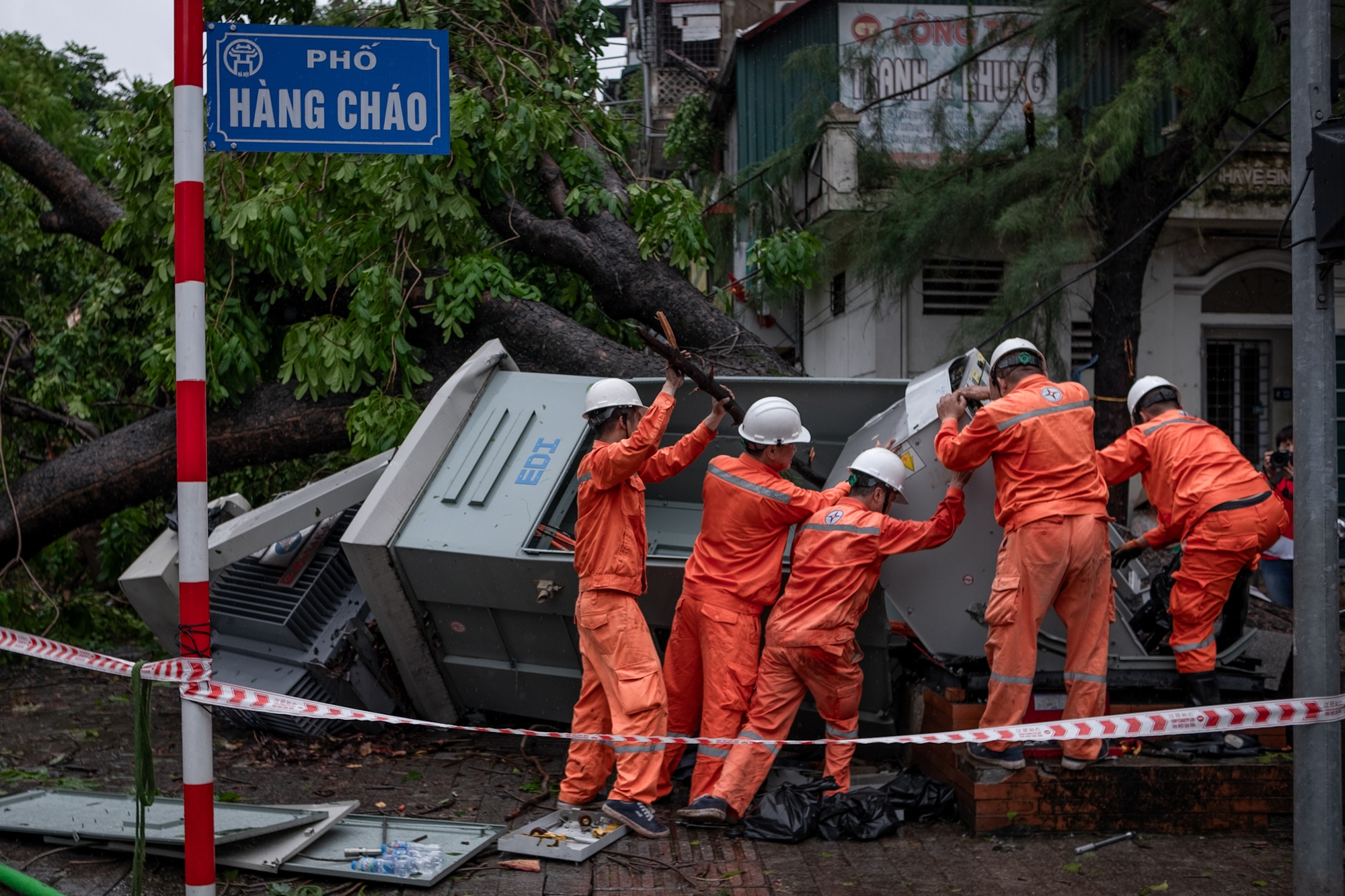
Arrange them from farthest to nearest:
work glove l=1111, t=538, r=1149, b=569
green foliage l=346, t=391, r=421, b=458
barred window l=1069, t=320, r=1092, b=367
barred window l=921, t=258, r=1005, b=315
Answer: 1. barred window l=1069, t=320, r=1092, b=367
2. barred window l=921, t=258, r=1005, b=315
3. green foliage l=346, t=391, r=421, b=458
4. work glove l=1111, t=538, r=1149, b=569

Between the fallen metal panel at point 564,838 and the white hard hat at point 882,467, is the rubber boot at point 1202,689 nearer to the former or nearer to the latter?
the white hard hat at point 882,467

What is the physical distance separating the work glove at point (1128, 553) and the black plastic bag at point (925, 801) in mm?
1418

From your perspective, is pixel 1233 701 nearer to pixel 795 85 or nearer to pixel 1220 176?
pixel 1220 176

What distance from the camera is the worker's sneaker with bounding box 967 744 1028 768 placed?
14.1 ft

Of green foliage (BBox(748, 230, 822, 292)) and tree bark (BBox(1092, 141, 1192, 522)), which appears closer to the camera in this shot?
green foliage (BBox(748, 230, 822, 292))

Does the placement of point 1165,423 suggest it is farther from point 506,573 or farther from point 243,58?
point 243,58

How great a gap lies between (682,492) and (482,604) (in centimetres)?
149

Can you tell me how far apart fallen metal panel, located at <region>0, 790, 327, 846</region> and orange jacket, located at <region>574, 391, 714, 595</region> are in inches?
53.1

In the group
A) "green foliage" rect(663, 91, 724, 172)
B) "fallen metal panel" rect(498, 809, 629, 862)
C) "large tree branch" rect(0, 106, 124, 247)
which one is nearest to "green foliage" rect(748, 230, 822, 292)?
"fallen metal panel" rect(498, 809, 629, 862)

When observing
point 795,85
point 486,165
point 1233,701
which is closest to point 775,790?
point 1233,701

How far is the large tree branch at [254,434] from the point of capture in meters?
6.55

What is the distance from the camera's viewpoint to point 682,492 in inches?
250

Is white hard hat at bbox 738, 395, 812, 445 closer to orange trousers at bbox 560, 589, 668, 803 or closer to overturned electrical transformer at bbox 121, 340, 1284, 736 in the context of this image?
overturned electrical transformer at bbox 121, 340, 1284, 736

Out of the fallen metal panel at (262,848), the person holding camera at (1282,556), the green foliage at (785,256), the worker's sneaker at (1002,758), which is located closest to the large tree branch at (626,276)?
the green foliage at (785,256)
